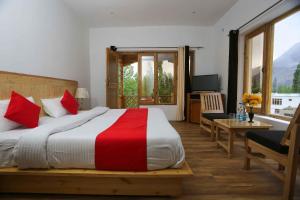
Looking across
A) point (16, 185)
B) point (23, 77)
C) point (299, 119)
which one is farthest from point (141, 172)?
point (23, 77)

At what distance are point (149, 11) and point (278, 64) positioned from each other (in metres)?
2.70

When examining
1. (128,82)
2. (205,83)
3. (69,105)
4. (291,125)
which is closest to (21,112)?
(69,105)

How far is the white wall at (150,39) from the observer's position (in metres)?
4.78

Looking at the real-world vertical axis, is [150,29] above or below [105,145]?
above

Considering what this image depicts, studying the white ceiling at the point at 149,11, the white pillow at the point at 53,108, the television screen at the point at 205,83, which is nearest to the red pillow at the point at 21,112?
the white pillow at the point at 53,108

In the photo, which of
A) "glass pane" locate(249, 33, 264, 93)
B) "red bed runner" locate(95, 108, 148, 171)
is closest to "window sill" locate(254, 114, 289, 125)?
"glass pane" locate(249, 33, 264, 93)

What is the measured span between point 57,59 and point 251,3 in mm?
3571

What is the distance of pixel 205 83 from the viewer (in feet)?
14.7

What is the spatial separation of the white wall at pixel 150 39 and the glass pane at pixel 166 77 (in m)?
0.39

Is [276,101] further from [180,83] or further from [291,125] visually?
[180,83]

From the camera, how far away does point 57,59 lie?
3.14m

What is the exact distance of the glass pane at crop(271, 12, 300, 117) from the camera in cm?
252

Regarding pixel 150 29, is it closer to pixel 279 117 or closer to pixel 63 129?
pixel 279 117

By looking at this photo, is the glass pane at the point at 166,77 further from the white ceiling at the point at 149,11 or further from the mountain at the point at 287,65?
the mountain at the point at 287,65
